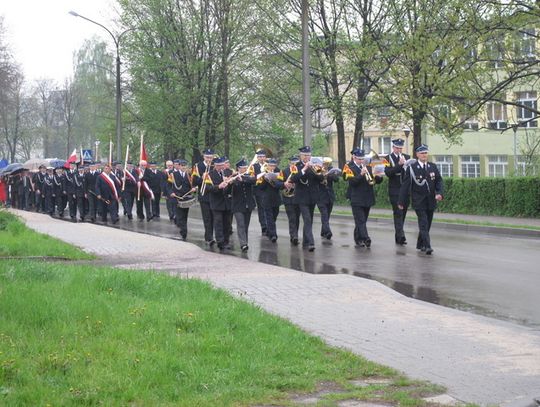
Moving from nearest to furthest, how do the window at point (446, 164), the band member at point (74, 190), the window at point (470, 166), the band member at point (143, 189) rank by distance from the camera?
the band member at point (143, 189) → the band member at point (74, 190) → the window at point (470, 166) → the window at point (446, 164)

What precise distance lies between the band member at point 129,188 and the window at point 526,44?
1239 cm

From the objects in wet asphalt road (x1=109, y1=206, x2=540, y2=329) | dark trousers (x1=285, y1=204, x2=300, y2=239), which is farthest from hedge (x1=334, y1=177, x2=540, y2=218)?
dark trousers (x1=285, y1=204, x2=300, y2=239)

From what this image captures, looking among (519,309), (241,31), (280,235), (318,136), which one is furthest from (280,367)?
(318,136)

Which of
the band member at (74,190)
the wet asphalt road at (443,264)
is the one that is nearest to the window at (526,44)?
the wet asphalt road at (443,264)

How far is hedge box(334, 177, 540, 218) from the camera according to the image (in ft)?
88.3

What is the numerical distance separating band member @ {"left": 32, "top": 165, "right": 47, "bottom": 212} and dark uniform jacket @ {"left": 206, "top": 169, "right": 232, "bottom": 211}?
19.2 meters

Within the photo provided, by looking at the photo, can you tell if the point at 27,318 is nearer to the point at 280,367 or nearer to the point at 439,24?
the point at 280,367

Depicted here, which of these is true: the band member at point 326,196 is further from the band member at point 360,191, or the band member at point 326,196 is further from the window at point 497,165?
the window at point 497,165

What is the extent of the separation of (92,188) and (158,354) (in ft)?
75.9

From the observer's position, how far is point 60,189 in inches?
1314

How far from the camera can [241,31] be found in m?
41.8

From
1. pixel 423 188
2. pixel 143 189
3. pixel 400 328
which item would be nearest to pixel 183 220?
pixel 423 188

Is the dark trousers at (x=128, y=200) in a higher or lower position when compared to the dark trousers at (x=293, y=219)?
higher

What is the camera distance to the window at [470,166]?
65250mm
